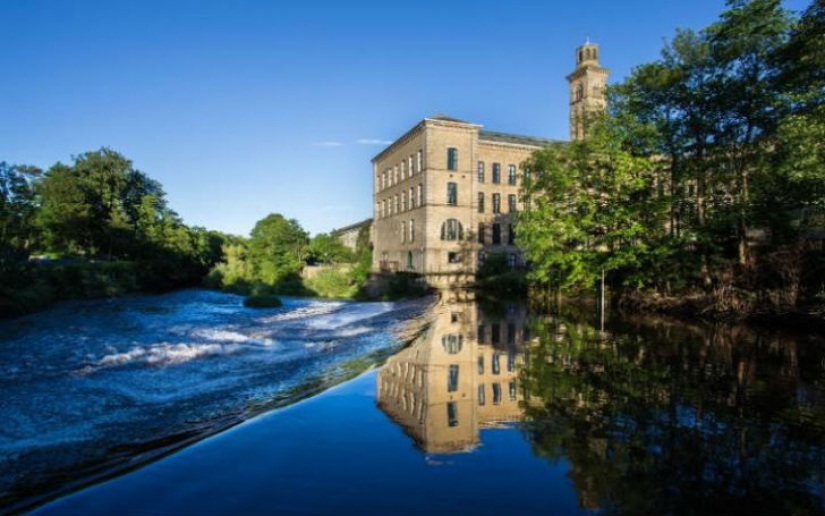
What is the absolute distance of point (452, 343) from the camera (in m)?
11.6

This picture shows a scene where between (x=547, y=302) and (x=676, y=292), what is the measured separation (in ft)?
21.0

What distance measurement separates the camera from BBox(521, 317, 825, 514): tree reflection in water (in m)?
3.82

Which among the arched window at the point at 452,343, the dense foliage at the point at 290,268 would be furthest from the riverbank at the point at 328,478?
the dense foliage at the point at 290,268

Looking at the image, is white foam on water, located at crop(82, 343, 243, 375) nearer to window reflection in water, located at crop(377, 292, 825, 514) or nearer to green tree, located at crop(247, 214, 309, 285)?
window reflection in water, located at crop(377, 292, 825, 514)

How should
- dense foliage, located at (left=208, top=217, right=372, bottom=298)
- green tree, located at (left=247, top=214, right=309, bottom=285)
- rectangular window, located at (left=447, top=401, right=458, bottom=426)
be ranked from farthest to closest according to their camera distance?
green tree, located at (left=247, top=214, right=309, bottom=285), dense foliage, located at (left=208, top=217, right=372, bottom=298), rectangular window, located at (left=447, top=401, right=458, bottom=426)

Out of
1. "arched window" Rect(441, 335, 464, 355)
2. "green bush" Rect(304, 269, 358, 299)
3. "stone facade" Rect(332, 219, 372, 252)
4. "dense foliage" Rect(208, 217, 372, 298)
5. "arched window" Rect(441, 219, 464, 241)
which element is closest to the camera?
"arched window" Rect(441, 335, 464, 355)

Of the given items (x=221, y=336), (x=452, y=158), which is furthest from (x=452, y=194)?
(x=221, y=336)

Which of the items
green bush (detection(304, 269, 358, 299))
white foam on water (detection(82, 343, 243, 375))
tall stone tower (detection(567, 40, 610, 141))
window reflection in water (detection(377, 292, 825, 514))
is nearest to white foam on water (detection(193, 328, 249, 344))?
white foam on water (detection(82, 343, 243, 375))

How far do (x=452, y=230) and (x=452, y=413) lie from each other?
35287 millimetres

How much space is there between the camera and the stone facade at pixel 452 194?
131 ft

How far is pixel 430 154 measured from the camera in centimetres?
3991

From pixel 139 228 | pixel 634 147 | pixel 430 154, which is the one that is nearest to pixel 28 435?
pixel 634 147

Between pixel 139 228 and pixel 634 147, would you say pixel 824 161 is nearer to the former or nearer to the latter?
pixel 634 147

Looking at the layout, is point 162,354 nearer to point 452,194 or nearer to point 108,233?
point 452,194
